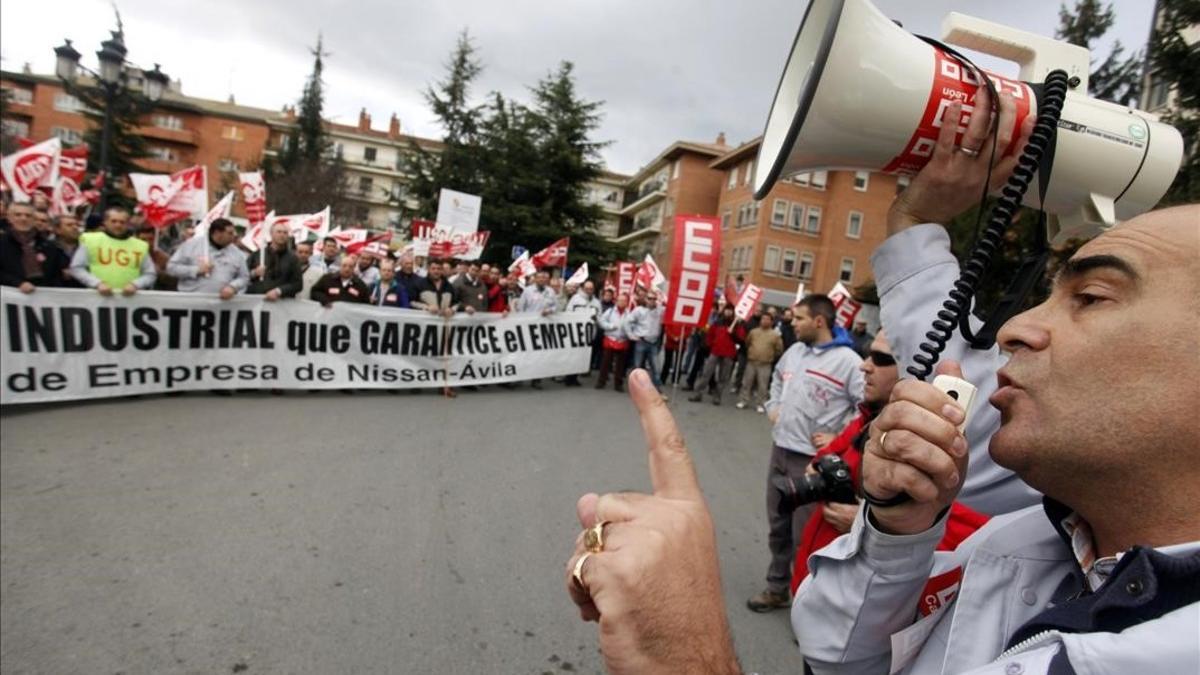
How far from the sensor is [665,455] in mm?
998

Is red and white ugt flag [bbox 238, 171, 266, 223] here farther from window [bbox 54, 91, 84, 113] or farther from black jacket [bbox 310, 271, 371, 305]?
window [bbox 54, 91, 84, 113]

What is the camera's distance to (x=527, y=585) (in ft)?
12.3

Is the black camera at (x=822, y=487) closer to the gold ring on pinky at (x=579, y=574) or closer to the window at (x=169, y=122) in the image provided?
the gold ring on pinky at (x=579, y=574)

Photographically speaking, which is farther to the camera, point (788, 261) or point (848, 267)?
point (788, 261)

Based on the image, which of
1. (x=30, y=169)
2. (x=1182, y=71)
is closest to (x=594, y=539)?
(x=1182, y=71)

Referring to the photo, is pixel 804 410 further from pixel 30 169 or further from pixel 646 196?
pixel 646 196

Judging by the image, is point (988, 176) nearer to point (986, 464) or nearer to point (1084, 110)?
point (1084, 110)

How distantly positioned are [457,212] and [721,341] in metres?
6.21

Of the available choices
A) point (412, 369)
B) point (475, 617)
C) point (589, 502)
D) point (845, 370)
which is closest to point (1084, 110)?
point (589, 502)

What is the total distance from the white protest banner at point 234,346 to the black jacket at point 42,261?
38 centimetres

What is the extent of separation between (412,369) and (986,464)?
8.35m

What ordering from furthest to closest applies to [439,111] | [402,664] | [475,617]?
1. [439,111]
2. [475,617]
3. [402,664]

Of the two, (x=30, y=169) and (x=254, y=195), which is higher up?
(x=254, y=195)

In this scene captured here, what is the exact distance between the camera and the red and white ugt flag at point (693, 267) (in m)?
7.27
